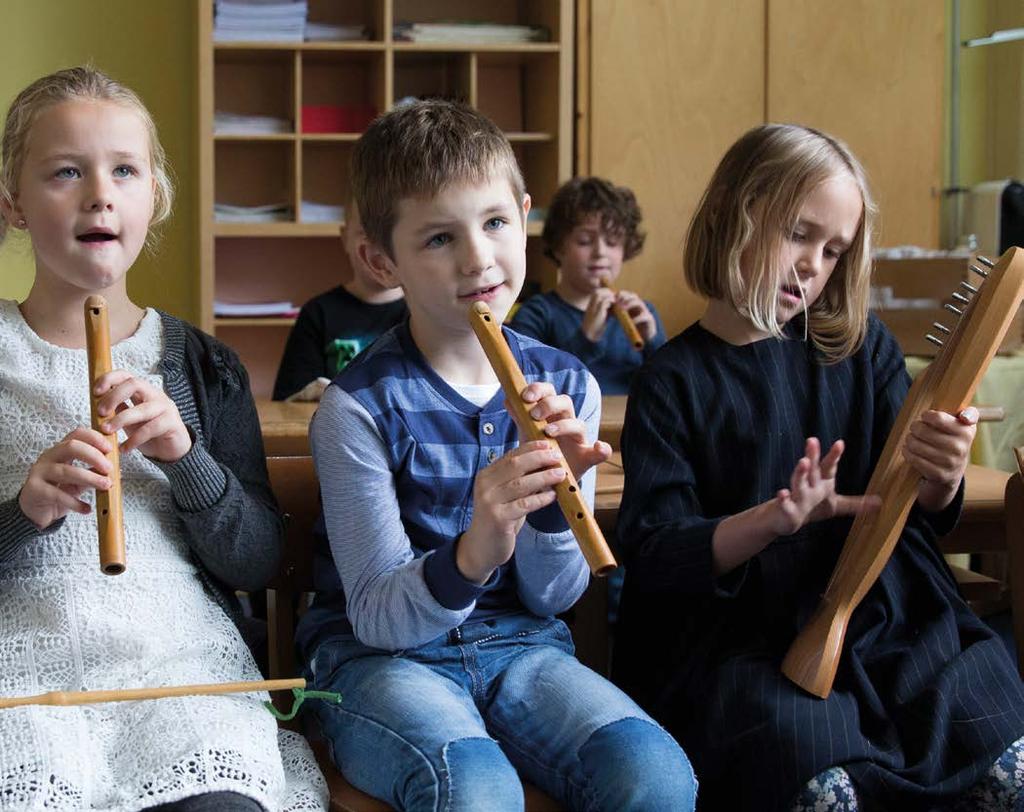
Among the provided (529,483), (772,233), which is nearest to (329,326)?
(772,233)

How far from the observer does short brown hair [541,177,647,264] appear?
3268mm

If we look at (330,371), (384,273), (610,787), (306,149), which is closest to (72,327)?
(384,273)

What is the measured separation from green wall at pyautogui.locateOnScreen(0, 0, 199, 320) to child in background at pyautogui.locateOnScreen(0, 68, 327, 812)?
2.69 meters

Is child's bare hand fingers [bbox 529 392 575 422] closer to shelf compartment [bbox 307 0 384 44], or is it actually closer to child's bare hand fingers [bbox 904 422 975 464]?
child's bare hand fingers [bbox 904 422 975 464]

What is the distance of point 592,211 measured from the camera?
→ 129 inches

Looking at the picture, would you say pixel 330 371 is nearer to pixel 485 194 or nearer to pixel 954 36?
pixel 485 194

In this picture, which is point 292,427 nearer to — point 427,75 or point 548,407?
point 548,407

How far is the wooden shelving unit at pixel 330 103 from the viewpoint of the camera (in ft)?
12.6

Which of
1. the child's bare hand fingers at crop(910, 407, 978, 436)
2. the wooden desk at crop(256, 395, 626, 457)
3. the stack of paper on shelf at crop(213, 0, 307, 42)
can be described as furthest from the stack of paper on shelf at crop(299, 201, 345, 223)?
the child's bare hand fingers at crop(910, 407, 978, 436)

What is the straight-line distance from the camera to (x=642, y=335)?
10.2 ft

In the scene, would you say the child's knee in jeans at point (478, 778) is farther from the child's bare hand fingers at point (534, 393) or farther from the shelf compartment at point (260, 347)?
the shelf compartment at point (260, 347)

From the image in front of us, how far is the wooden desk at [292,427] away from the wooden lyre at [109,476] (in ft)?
2.11

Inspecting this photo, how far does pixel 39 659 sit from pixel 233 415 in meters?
0.32

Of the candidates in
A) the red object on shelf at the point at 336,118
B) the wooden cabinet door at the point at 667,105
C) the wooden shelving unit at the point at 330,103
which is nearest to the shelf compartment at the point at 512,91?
the wooden shelving unit at the point at 330,103
